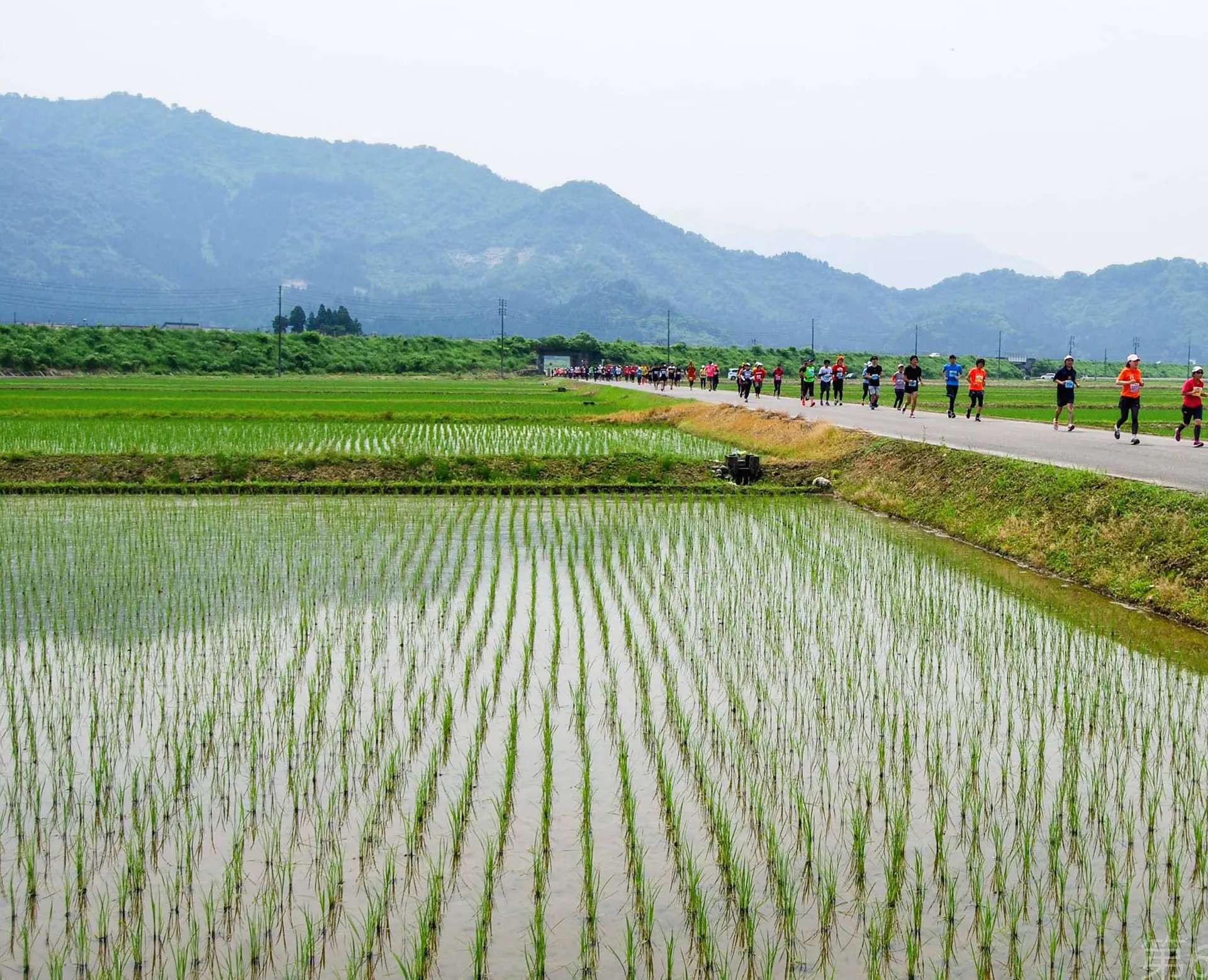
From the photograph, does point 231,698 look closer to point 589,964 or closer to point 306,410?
point 589,964

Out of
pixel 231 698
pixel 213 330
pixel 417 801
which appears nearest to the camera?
pixel 417 801

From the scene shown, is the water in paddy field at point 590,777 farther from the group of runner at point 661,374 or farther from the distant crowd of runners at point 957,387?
the group of runner at point 661,374

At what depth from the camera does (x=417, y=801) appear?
5621 mm

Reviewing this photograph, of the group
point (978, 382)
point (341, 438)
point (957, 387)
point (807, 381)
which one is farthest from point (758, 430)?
point (807, 381)

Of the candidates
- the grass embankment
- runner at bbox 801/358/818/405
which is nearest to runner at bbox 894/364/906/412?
runner at bbox 801/358/818/405

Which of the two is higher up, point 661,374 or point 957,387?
point 957,387

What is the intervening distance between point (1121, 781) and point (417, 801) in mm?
3291

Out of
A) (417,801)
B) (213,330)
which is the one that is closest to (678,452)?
(417,801)

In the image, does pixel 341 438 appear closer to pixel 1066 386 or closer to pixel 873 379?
pixel 1066 386

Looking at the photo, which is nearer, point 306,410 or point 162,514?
point 162,514

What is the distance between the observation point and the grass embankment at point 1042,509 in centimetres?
1058

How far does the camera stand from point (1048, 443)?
64.0 ft

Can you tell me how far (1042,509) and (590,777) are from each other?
896cm

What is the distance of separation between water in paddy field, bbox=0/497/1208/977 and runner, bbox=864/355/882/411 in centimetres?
2033
